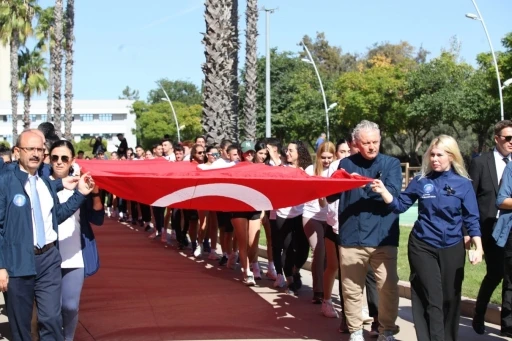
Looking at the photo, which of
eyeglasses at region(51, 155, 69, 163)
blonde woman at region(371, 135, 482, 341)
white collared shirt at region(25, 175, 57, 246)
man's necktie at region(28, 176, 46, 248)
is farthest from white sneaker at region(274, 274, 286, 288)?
man's necktie at region(28, 176, 46, 248)

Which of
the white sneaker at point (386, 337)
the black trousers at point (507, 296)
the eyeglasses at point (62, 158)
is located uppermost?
the eyeglasses at point (62, 158)

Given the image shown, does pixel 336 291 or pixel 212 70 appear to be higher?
pixel 212 70

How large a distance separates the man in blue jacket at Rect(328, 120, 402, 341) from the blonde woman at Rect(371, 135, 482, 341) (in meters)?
0.33

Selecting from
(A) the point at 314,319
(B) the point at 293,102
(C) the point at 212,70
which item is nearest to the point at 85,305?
(A) the point at 314,319

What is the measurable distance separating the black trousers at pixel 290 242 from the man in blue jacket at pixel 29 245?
4.95 metres

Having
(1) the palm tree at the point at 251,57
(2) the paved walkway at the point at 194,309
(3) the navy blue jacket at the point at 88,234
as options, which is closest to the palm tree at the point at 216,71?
(2) the paved walkway at the point at 194,309

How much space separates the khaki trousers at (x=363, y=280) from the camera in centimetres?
738

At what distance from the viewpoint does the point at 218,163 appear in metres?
12.4

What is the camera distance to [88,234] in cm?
698

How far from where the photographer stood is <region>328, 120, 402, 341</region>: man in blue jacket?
730 cm

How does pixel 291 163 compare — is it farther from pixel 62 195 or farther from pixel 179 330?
pixel 62 195

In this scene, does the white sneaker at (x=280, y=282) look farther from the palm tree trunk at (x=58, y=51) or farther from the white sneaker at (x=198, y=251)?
the palm tree trunk at (x=58, y=51)

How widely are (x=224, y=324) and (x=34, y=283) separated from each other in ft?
10.0

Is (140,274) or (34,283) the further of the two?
(140,274)
